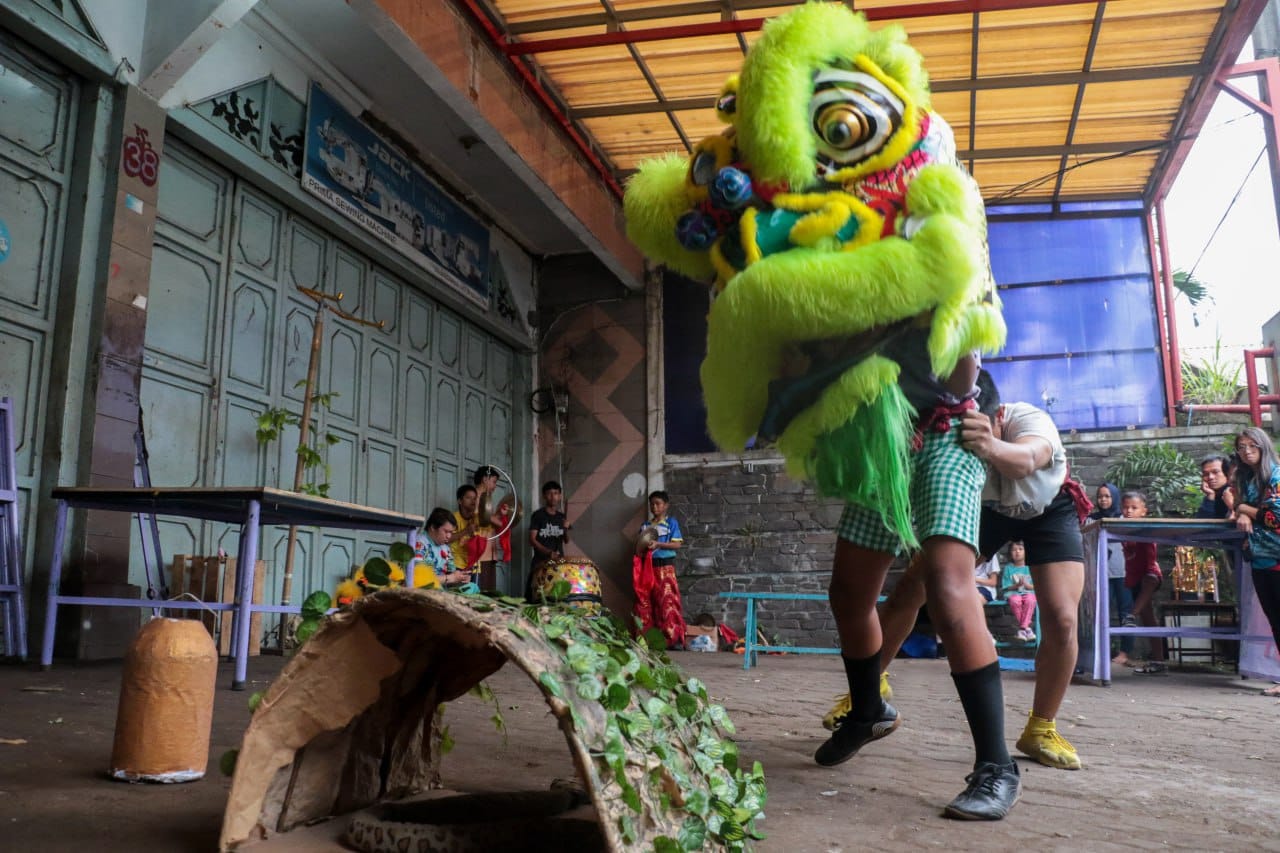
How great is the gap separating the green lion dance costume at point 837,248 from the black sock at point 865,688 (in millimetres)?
539

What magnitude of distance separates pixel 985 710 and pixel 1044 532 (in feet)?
2.58

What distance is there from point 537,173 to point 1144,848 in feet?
22.6

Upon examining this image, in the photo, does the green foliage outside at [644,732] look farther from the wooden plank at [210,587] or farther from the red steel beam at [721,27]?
the red steel beam at [721,27]

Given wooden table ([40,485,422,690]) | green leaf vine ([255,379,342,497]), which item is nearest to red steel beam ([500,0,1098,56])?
green leaf vine ([255,379,342,497])

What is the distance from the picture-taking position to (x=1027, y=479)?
240 centimetres

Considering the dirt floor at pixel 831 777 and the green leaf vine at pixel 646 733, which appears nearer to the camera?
the green leaf vine at pixel 646 733

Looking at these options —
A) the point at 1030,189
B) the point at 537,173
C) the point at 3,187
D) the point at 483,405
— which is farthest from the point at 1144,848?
the point at 1030,189

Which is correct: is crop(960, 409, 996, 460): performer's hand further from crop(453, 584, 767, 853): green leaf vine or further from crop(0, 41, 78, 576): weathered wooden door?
crop(0, 41, 78, 576): weathered wooden door

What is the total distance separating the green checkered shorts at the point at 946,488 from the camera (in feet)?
→ 6.68

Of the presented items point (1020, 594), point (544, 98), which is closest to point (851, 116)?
point (544, 98)

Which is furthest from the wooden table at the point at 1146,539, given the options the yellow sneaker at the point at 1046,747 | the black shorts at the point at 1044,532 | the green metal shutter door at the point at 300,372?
the green metal shutter door at the point at 300,372

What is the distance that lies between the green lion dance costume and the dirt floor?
59 cm

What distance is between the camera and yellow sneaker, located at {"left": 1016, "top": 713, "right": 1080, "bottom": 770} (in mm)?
2467

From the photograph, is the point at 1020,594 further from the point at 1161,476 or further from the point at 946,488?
the point at 946,488
